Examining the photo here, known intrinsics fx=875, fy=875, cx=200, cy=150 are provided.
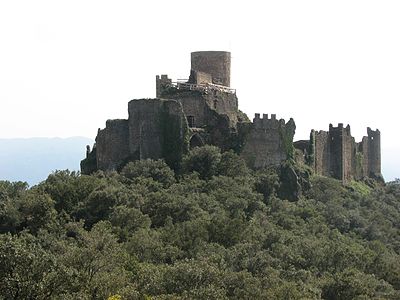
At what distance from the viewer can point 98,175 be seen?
183ft

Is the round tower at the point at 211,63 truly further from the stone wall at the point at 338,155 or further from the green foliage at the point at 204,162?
the green foliage at the point at 204,162

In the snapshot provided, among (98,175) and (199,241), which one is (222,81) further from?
(199,241)

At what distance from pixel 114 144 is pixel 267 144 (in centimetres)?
1052

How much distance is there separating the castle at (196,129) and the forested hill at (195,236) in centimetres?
193

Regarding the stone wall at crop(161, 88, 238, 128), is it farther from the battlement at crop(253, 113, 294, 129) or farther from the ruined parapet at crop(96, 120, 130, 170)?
the ruined parapet at crop(96, 120, 130, 170)

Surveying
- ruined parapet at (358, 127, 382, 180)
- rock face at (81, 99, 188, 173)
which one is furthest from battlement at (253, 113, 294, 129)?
ruined parapet at (358, 127, 382, 180)

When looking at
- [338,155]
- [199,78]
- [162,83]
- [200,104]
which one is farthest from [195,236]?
[338,155]

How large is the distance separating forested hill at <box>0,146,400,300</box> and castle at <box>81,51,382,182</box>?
6.32 feet

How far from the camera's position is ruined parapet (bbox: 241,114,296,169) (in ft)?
198

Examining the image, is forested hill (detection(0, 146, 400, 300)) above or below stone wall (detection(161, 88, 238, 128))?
below

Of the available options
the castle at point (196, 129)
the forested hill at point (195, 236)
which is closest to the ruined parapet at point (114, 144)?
the castle at point (196, 129)

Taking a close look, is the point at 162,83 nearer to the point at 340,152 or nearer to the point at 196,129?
the point at 196,129

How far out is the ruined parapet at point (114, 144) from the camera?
5916cm

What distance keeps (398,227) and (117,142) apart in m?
20.8
